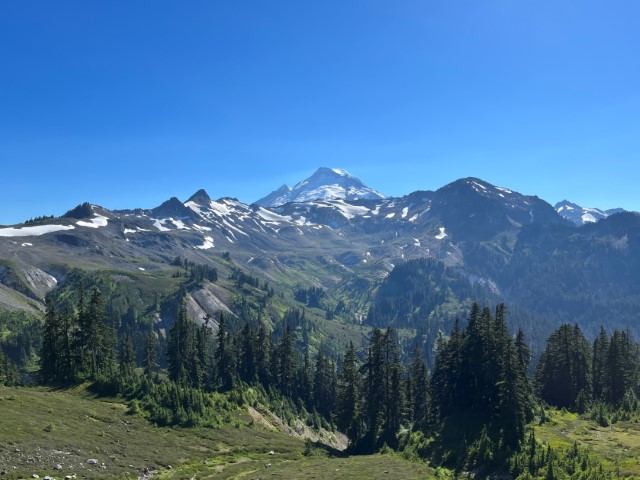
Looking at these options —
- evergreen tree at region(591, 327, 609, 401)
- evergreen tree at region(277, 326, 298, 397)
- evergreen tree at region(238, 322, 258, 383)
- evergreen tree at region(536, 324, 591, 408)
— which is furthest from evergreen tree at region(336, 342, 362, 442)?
evergreen tree at region(591, 327, 609, 401)

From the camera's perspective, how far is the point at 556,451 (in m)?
52.1

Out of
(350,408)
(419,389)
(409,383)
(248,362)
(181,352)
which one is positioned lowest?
(419,389)

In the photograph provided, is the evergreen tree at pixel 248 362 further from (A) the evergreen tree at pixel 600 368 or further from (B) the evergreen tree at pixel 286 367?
(A) the evergreen tree at pixel 600 368

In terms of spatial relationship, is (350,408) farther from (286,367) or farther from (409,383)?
(286,367)

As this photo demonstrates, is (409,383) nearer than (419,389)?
Yes

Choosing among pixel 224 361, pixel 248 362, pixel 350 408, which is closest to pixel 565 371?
pixel 350 408

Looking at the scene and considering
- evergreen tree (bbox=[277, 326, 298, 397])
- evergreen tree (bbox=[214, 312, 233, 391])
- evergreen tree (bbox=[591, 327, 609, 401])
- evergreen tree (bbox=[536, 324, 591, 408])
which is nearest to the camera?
evergreen tree (bbox=[536, 324, 591, 408])

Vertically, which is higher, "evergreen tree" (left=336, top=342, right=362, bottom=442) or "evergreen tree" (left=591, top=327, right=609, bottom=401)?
"evergreen tree" (left=591, top=327, right=609, bottom=401)

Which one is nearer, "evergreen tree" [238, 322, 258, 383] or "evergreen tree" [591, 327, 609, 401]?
"evergreen tree" [591, 327, 609, 401]

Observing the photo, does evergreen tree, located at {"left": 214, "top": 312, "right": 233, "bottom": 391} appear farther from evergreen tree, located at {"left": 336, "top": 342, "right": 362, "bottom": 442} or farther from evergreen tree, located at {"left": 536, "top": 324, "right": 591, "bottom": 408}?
evergreen tree, located at {"left": 536, "top": 324, "right": 591, "bottom": 408}

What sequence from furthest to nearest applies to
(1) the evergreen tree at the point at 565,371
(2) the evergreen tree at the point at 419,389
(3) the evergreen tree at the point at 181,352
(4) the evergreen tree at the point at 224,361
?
(2) the evergreen tree at the point at 419,389 < (4) the evergreen tree at the point at 224,361 < (3) the evergreen tree at the point at 181,352 < (1) the evergreen tree at the point at 565,371

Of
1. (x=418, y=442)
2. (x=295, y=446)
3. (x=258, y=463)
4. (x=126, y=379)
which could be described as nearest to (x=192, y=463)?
(x=258, y=463)

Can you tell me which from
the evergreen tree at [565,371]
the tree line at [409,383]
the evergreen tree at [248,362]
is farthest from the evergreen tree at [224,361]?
the evergreen tree at [565,371]

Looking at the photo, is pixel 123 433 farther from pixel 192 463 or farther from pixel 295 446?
→ pixel 295 446
